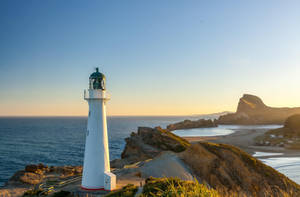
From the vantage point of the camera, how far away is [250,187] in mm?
21203

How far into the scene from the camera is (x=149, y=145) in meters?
40.6

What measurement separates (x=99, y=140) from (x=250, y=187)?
15351mm

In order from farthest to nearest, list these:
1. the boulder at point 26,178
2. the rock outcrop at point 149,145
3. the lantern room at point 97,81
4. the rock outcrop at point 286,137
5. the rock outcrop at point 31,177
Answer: the rock outcrop at point 286,137 → the rock outcrop at point 149,145 → the boulder at point 26,178 → the rock outcrop at point 31,177 → the lantern room at point 97,81

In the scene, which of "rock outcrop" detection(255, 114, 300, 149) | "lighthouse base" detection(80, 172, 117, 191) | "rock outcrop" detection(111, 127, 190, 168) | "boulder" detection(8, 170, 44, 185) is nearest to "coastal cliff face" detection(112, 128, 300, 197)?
"lighthouse base" detection(80, 172, 117, 191)

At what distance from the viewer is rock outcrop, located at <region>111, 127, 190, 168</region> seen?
38.5m

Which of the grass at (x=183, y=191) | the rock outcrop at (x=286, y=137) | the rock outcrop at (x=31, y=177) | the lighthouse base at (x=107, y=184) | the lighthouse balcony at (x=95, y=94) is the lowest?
the rock outcrop at (x=31, y=177)

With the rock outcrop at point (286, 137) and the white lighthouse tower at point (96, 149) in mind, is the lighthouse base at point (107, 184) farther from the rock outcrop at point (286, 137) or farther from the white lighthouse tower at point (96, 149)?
the rock outcrop at point (286, 137)

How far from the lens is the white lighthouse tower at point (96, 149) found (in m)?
15.8

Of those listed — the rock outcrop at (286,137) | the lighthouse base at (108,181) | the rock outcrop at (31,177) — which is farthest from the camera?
the rock outcrop at (286,137)

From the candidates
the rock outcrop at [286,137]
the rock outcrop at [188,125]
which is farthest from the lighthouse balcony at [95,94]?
the rock outcrop at [188,125]

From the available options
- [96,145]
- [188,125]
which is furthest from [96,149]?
[188,125]

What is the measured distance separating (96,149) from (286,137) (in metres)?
64.7

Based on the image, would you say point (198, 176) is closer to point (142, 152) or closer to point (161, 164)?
point (161, 164)

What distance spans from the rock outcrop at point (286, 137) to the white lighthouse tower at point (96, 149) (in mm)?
50052
